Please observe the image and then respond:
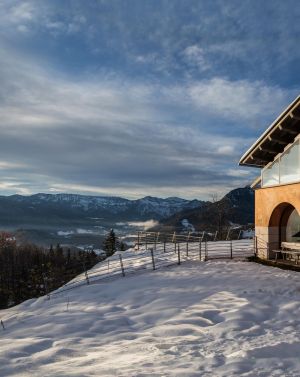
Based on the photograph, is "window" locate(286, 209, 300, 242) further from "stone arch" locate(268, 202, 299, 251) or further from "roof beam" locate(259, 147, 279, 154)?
"roof beam" locate(259, 147, 279, 154)

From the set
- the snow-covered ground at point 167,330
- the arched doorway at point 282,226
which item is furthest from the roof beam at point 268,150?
the snow-covered ground at point 167,330

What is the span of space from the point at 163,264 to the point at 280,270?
19.4 feet

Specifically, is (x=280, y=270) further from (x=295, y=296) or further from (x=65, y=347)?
(x=65, y=347)

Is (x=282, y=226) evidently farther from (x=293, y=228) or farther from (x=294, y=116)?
(x=294, y=116)

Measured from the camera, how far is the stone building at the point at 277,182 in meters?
17.8

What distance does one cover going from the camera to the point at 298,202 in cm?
1723

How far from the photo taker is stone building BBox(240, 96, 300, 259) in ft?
58.5

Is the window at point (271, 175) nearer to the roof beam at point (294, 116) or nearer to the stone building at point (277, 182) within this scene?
the stone building at point (277, 182)

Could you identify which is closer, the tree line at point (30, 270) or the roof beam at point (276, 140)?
the roof beam at point (276, 140)

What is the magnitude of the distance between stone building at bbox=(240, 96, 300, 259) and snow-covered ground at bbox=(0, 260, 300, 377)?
373 cm

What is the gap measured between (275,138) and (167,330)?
12.7 m

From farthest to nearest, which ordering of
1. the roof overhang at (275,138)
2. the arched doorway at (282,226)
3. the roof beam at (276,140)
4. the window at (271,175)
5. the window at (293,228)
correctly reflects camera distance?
the arched doorway at (282,226) < the window at (271,175) < the window at (293,228) < the roof beam at (276,140) < the roof overhang at (275,138)

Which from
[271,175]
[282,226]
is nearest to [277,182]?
[271,175]

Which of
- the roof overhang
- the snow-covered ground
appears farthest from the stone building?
the snow-covered ground
